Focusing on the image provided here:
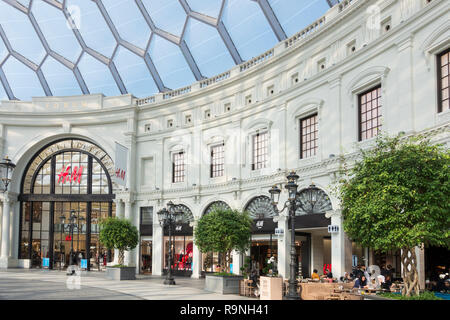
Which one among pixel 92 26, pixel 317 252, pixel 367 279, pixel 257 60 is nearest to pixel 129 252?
pixel 317 252

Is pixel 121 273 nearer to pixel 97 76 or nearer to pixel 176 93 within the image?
pixel 176 93

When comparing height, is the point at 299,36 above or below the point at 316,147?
above

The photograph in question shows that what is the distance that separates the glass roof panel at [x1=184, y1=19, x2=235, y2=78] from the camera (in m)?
31.1

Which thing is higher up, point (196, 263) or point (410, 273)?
point (410, 273)

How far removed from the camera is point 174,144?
3531cm

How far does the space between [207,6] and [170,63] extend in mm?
6435

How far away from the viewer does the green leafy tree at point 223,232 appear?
2186 centimetres

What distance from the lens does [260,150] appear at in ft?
94.2

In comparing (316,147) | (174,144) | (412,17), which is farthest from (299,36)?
(174,144)

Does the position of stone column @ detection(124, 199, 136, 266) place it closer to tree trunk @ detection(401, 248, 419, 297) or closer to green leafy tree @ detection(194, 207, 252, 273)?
green leafy tree @ detection(194, 207, 252, 273)

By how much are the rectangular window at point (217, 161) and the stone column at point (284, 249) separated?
7290 millimetres
